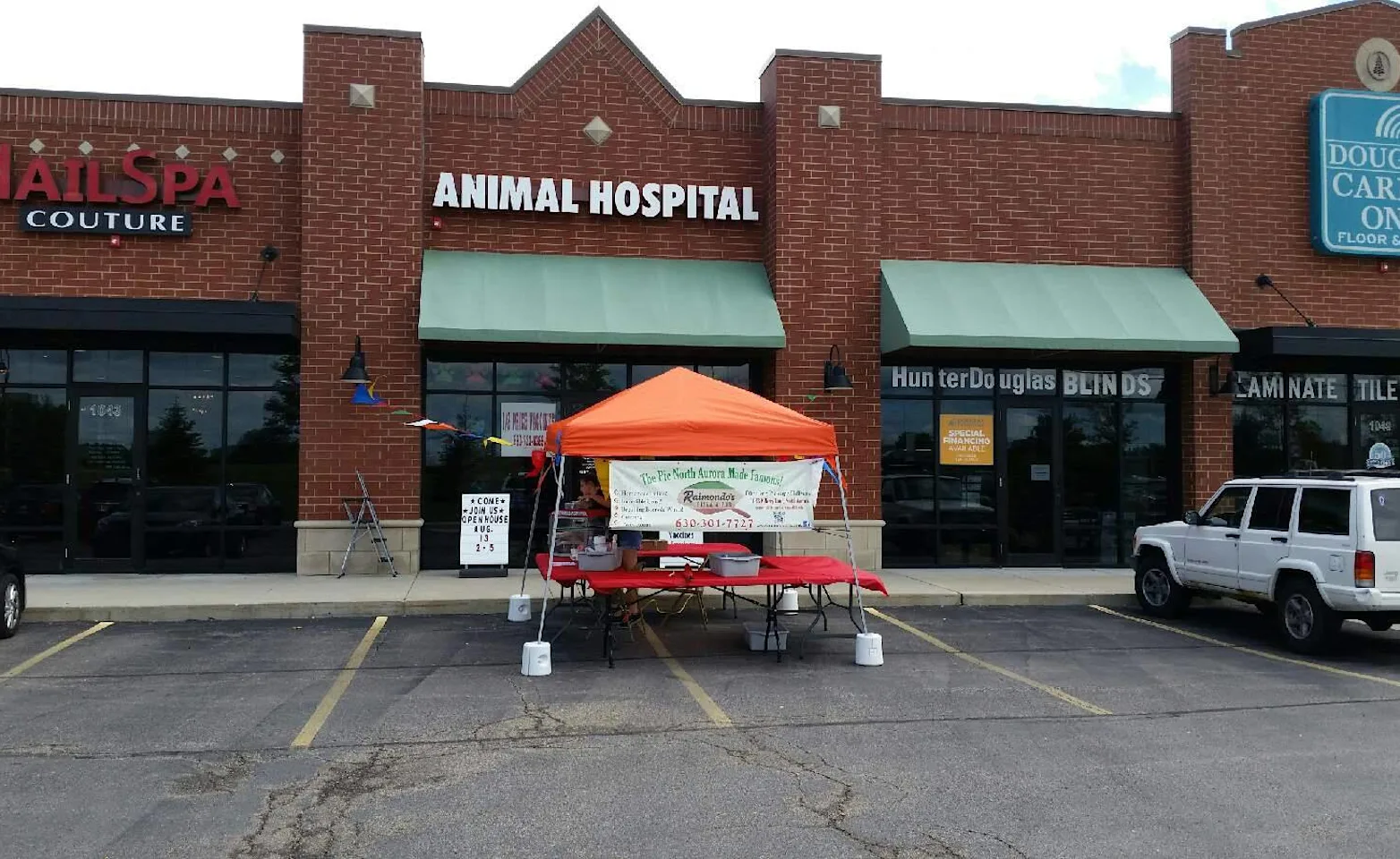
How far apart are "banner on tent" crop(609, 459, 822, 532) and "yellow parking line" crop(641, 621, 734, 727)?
4.00 ft

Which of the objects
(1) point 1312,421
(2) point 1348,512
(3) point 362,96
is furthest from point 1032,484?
Result: (3) point 362,96

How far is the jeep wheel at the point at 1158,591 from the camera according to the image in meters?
12.0

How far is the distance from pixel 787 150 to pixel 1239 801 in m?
11.5

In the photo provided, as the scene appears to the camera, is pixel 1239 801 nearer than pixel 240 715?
Yes

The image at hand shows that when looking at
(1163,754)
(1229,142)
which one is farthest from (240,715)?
(1229,142)

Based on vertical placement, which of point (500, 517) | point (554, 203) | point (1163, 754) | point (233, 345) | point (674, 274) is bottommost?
point (1163, 754)

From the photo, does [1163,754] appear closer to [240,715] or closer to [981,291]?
[240,715]

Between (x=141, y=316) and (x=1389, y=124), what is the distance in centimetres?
1866

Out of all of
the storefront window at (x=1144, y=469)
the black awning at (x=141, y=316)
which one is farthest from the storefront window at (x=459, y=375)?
the storefront window at (x=1144, y=469)

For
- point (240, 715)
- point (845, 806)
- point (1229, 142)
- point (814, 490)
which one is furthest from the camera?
point (1229, 142)

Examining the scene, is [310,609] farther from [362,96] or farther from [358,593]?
[362,96]

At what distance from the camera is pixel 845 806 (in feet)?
18.2

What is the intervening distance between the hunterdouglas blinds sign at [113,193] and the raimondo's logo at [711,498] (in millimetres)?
8933

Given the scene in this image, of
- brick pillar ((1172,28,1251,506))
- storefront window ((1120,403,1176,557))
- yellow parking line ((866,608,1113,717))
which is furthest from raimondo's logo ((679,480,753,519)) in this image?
brick pillar ((1172,28,1251,506))
